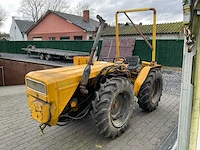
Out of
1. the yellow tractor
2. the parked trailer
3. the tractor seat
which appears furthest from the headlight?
the parked trailer

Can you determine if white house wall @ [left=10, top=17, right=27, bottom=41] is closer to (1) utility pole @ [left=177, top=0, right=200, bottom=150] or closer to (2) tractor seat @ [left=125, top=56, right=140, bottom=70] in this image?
(2) tractor seat @ [left=125, top=56, right=140, bottom=70]

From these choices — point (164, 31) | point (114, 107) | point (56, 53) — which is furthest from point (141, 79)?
point (164, 31)

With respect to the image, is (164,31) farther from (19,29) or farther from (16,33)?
(16,33)

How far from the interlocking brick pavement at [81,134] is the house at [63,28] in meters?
17.3

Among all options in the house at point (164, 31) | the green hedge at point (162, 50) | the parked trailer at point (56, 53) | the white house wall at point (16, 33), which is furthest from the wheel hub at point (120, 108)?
the white house wall at point (16, 33)

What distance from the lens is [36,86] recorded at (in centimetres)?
252

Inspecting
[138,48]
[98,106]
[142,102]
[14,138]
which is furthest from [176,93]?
[138,48]

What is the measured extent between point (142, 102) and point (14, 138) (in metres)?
2.64

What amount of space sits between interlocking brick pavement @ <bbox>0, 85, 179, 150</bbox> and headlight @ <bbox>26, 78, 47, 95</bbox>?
1.03 m

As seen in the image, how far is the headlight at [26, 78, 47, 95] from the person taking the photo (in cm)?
240

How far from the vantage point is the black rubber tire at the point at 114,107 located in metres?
2.71

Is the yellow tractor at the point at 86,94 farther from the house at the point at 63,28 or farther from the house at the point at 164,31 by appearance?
the house at the point at 63,28

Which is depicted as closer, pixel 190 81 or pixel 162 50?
pixel 190 81

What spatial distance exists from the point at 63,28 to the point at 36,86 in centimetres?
2059
